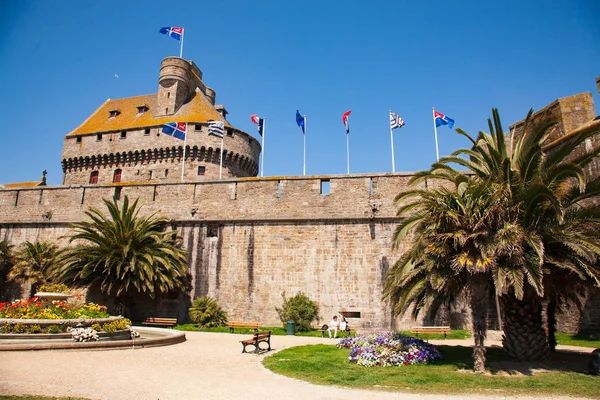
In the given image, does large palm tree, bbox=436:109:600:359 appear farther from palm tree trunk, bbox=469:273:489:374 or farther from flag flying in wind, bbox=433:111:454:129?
flag flying in wind, bbox=433:111:454:129

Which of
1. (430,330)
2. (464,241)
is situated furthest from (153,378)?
(430,330)

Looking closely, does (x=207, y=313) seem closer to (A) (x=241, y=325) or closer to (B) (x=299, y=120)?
(A) (x=241, y=325)

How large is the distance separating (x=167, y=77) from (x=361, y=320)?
90.2ft

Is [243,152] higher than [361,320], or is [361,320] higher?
[243,152]

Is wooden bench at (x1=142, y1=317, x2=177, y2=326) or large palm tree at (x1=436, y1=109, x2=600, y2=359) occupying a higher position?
large palm tree at (x1=436, y1=109, x2=600, y2=359)

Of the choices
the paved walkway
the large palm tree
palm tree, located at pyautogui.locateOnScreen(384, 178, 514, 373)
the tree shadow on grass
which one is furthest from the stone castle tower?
the large palm tree

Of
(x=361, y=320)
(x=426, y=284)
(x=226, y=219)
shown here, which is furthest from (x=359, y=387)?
(x=226, y=219)

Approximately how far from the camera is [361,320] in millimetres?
17250

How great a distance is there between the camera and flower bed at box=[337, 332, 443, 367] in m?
9.92

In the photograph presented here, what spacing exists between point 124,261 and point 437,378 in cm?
1385

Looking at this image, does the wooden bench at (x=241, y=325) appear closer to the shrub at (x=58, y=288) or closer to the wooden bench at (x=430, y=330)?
the wooden bench at (x=430, y=330)

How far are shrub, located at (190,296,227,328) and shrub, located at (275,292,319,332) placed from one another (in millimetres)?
2481

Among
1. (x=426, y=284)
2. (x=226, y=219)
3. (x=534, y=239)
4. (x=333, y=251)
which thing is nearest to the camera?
(x=534, y=239)

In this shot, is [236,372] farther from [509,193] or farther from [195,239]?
[195,239]
